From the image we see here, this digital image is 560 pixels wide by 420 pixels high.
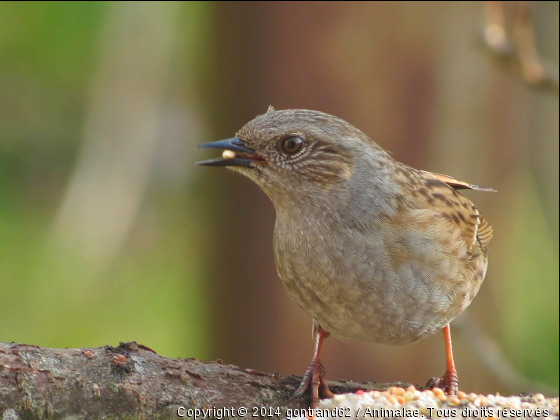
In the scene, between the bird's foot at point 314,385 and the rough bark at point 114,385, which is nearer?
the rough bark at point 114,385

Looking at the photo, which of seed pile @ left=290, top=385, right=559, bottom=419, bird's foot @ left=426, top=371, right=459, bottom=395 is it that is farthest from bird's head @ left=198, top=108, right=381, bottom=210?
bird's foot @ left=426, top=371, right=459, bottom=395

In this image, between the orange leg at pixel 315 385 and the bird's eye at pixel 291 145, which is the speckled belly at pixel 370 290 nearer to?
the orange leg at pixel 315 385

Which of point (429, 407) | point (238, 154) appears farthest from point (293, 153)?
point (429, 407)

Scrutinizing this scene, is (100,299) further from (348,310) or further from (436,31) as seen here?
(348,310)

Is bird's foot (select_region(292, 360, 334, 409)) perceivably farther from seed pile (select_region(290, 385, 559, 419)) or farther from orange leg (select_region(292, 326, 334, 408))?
seed pile (select_region(290, 385, 559, 419))

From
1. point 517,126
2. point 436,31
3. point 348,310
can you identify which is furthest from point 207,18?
point 348,310

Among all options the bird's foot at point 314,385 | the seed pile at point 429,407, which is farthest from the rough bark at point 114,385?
the seed pile at point 429,407

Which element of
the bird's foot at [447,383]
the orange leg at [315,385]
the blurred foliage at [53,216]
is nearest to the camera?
the orange leg at [315,385]
